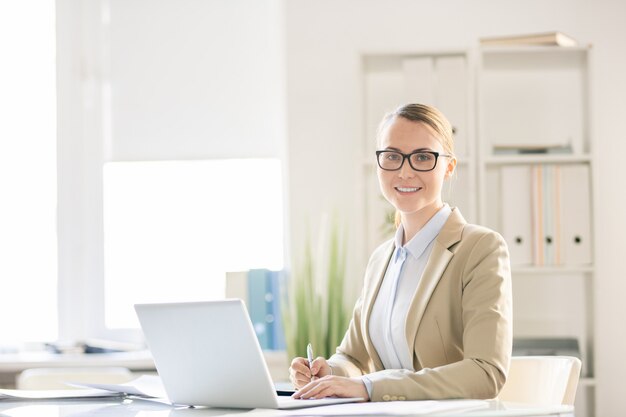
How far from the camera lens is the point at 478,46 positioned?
3932 mm

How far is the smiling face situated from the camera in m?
2.11

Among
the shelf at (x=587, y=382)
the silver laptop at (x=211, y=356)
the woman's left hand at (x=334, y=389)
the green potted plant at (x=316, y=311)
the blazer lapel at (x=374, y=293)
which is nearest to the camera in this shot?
the silver laptop at (x=211, y=356)

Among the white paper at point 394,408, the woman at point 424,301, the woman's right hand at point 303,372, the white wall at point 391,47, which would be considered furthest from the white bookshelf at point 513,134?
the white paper at point 394,408

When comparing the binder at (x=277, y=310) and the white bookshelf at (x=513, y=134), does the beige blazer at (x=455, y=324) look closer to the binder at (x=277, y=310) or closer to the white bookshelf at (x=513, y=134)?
the white bookshelf at (x=513, y=134)

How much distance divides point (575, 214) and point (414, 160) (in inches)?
72.2

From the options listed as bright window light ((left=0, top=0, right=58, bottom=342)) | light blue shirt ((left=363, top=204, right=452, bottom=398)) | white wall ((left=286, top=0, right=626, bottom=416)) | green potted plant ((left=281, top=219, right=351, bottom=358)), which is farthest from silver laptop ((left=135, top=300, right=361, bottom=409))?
bright window light ((left=0, top=0, right=58, bottom=342))

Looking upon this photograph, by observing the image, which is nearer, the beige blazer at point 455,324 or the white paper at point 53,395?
the beige blazer at point 455,324

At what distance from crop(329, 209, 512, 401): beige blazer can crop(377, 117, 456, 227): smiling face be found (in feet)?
0.28

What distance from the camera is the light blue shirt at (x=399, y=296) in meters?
2.11

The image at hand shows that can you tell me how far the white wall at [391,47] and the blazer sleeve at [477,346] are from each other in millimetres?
2086

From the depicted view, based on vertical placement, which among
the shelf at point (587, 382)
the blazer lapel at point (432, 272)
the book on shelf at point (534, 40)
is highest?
the book on shelf at point (534, 40)

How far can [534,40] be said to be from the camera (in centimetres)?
381

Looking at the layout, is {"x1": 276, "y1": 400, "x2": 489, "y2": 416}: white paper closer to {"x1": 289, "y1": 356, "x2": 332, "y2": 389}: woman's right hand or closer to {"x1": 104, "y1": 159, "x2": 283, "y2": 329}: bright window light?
{"x1": 289, "y1": 356, "x2": 332, "y2": 389}: woman's right hand

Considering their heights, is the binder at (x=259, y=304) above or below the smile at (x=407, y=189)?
below
